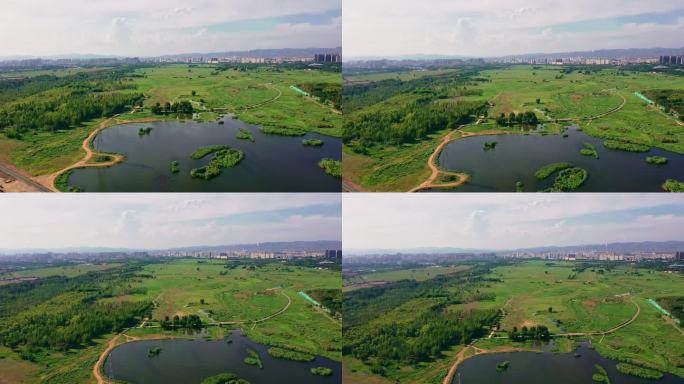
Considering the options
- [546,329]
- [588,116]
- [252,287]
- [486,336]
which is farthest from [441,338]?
[588,116]

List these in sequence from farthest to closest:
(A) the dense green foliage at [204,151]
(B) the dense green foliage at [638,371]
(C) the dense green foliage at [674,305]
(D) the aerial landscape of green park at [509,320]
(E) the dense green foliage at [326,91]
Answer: (C) the dense green foliage at [674,305], (B) the dense green foliage at [638,371], (E) the dense green foliage at [326,91], (D) the aerial landscape of green park at [509,320], (A) the dense green foliage at [204,151]

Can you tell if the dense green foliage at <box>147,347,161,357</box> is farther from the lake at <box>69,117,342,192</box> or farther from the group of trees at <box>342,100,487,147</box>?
the group of trees at <box>342,100,487,147</box>

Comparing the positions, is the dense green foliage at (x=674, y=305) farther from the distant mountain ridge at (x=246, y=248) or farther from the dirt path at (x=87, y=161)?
the dirt path at (x=87, y=161)

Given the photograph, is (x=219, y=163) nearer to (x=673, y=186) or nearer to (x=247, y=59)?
(x=247, y=59)

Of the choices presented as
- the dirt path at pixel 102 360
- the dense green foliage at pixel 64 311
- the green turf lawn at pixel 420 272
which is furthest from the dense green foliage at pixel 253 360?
the green turf lawn at pixel 420 272

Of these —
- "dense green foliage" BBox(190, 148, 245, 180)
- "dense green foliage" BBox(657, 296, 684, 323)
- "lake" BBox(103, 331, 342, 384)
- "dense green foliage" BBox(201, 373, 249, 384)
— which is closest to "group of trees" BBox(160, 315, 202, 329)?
"lake" BBox(103, 331, 342, 384)

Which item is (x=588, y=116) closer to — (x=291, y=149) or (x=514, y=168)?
(x=514, y=168)

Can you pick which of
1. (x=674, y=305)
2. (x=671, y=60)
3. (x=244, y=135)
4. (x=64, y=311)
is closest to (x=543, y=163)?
(x=674, y=305)
